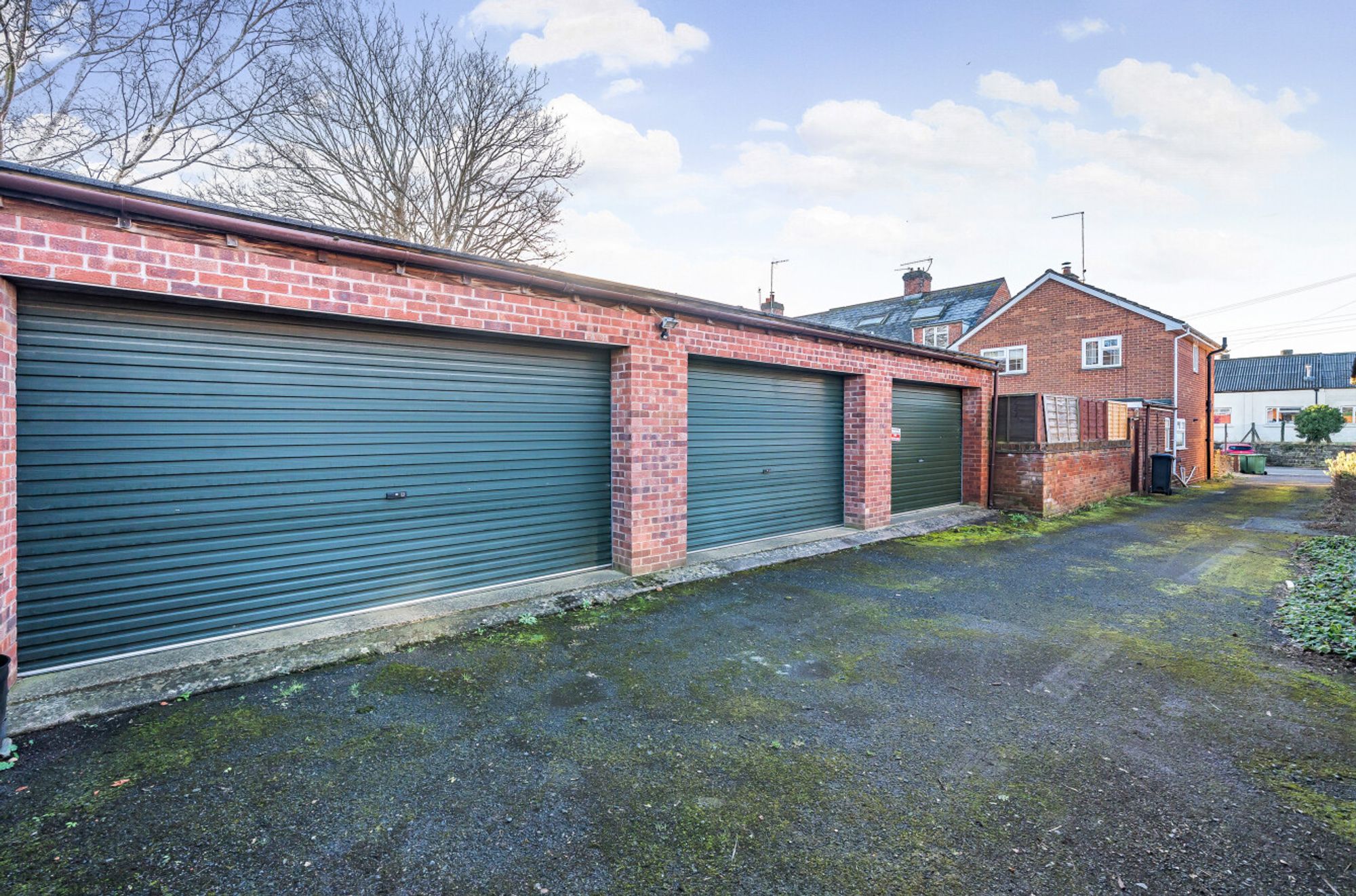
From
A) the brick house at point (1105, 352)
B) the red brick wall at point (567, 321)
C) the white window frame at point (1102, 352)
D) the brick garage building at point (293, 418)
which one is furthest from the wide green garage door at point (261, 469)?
the white window frame at point (1102, 352)

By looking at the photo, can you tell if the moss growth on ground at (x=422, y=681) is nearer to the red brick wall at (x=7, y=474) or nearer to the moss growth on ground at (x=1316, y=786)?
the red brick wall at (x=7, y=474)

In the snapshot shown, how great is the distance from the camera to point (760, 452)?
25.7 feet

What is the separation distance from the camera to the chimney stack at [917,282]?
2923 centimetres

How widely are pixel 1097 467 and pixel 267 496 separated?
15158 mm

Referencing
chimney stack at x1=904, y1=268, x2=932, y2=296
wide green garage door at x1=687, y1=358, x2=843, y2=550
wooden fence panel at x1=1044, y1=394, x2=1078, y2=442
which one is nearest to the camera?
wide green garage door at x1=687, y1=358, x2=843, y2=550

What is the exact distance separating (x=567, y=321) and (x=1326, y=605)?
7.43 meters

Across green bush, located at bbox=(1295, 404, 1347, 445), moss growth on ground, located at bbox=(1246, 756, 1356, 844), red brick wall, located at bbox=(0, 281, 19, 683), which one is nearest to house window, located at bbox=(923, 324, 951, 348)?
green bush, located at bbox=(1295, 404, 1347, 445)

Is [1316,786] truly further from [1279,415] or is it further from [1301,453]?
[1279,415]

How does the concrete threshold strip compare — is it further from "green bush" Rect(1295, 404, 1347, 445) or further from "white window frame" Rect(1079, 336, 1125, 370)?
"green bush" Rect(1295, 404, 1347, 445)

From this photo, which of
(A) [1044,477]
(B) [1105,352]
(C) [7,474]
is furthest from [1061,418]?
(C) [7,474]

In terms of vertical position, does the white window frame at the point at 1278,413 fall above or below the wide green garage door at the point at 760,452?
above

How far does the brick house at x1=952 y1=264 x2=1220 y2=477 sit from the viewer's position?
18.5 m

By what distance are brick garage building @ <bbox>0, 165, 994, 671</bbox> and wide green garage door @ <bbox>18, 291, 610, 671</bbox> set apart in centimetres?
2

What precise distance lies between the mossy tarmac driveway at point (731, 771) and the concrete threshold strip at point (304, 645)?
20cm
